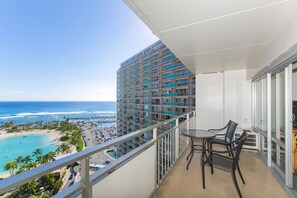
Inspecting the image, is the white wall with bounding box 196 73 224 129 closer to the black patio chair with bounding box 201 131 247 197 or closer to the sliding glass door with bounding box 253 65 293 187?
the sliding glass door with bounding box 253 65 293 187

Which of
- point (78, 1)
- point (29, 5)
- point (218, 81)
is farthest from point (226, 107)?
point (29, 5)

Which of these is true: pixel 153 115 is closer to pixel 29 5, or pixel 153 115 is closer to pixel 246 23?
pixel 29 5

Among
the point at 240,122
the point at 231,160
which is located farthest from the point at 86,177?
the point at 240,122

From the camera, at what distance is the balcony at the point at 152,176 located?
737 millimetres

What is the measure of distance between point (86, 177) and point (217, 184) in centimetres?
204

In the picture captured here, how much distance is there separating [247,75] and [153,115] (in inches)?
605

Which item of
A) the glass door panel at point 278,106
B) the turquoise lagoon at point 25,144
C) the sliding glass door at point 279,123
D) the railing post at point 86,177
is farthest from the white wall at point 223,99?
the turquoise lagoon at point 25,144

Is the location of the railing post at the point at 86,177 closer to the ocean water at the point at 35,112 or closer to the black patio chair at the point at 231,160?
the black patio chair at the point at 231,160

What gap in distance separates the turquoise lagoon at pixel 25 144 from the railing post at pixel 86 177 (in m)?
6.59

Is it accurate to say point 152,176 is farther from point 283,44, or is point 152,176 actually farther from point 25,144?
point 25,144

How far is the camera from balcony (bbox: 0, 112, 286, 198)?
0.74 m

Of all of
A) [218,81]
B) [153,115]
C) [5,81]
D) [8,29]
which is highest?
[8,29]

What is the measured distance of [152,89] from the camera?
64.2 ft

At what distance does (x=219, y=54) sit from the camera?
246 centimetres
